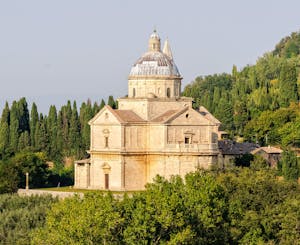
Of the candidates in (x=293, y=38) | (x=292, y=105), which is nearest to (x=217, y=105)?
(x=292, y=105)

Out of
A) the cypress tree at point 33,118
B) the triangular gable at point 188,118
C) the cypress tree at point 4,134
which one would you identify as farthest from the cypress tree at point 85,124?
the triangular gable at point 188,118

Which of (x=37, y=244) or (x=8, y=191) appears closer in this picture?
(x=37, y=244)

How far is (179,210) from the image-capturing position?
49.0m

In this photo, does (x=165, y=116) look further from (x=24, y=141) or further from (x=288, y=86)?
(x=288, y=86)

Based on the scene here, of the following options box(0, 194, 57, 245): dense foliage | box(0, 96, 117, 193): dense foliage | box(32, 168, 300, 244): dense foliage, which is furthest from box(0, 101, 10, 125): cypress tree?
box(32, 168, 300, 244): dense foliage

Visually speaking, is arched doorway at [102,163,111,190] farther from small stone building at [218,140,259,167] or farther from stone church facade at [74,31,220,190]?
small stone building at [218,140,259,167]

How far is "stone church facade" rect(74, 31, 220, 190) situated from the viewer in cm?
6825

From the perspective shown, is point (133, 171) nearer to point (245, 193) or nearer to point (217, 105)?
point (245, 193)

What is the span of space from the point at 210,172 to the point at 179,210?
16725 millimetres

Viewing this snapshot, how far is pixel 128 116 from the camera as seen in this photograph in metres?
69.8

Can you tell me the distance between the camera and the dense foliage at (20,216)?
56.3 metres

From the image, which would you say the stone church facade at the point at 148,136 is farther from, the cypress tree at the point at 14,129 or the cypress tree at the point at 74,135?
the cypress tree at the point at 14,129

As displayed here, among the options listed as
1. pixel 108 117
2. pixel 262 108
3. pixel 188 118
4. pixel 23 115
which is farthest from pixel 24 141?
pixel 188 118

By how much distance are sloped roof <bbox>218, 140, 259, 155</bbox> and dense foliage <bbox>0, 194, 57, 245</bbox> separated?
554 inches
